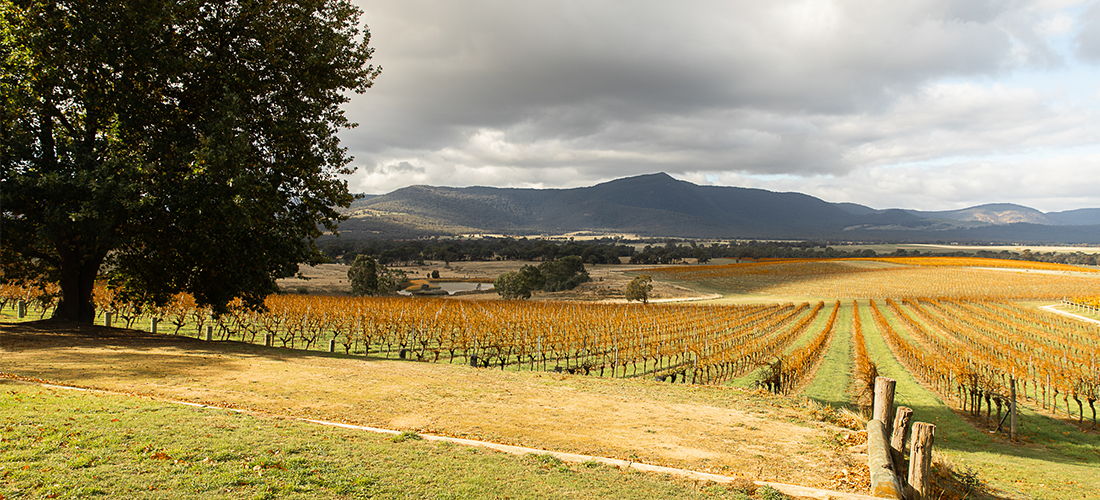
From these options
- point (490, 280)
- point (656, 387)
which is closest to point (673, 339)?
point (656, 387)

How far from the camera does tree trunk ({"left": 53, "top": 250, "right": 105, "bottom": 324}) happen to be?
680 inches

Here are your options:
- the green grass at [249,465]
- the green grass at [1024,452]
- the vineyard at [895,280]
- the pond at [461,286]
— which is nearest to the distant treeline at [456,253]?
the pond at [461,286]

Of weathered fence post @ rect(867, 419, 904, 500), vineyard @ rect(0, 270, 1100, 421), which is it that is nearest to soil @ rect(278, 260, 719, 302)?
vineyard @ rect(0, 270, 1100, 421)

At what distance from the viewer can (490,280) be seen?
9069cm

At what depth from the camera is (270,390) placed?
10898mm

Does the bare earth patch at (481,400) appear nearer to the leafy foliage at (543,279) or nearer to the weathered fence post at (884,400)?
the weathered fence post at (884,400)

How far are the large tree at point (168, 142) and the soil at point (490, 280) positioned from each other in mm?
42038

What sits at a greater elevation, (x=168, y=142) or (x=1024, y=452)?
(x=168, y=142)

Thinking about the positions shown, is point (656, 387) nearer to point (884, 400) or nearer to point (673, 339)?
point (884, 400)

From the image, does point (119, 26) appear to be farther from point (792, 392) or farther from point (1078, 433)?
point (1078, 433)

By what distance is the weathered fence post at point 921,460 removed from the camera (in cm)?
588

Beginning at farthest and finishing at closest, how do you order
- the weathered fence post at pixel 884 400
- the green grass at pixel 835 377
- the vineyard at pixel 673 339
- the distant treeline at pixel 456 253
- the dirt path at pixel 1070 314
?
the distant treeline at pixel 456 253 → the dirt path at pixel 1070 314 → the vineyard at pixel 673 339 → the green grass at pixel 835 377 → the weathered fence post at pixel 884 400

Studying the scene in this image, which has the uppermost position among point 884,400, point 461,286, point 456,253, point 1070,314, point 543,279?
point 456,253

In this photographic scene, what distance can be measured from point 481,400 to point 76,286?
15545 mm
